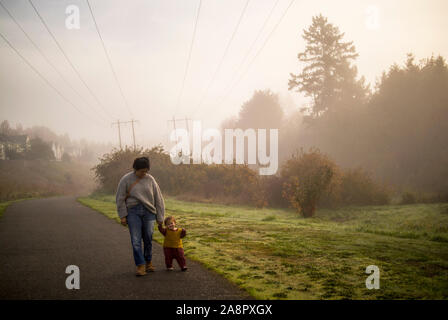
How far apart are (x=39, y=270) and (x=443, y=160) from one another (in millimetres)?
32781

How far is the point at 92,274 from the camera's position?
6719 mm

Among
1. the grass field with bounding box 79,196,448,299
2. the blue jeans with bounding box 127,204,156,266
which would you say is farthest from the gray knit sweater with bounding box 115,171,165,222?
the grass field with bounding box 79,196,448,299

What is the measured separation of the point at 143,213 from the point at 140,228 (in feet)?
0.99

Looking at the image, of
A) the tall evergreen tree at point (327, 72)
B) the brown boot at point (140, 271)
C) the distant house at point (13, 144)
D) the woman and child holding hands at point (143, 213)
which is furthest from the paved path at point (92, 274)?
the distant house at point (13, 144)

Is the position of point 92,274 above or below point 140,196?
below

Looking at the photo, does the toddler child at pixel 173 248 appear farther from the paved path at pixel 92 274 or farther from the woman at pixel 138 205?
the woman at pixel 138 205

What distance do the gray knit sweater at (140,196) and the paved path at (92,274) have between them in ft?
4.11

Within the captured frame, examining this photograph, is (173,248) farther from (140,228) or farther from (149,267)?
(140,228)

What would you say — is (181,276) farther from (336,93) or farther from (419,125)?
(336,93)

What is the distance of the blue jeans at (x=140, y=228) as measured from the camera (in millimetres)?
6703

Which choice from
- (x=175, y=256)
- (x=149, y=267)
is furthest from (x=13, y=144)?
(x=175, y=256)

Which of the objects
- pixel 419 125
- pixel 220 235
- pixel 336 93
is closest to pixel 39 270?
pixel 220 235

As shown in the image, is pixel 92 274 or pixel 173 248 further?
pixel 173 248

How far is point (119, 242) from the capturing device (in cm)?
1057
